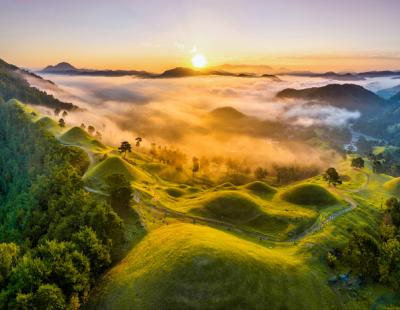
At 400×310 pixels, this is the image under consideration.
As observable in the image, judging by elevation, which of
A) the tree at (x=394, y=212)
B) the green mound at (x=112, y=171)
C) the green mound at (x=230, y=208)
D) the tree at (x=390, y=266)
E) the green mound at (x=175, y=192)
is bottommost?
the tree at (x=394, y=212)

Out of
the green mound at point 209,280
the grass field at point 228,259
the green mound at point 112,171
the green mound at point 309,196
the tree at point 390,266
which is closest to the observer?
the green mound at point 209,280

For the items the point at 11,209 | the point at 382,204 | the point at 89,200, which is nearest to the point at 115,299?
the point at 89,200

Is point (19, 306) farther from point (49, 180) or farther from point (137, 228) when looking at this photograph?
point (49, 180)

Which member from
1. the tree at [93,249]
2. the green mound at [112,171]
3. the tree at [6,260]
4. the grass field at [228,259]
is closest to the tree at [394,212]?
the grass field at [228,259]

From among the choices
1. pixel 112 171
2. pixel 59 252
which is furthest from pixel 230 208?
pixel 112 171

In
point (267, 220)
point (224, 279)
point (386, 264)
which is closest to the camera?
point (224, 279)

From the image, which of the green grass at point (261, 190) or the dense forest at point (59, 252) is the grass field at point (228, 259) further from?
the green grass at point (261, 190)

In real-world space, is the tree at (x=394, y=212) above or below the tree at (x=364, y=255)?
below

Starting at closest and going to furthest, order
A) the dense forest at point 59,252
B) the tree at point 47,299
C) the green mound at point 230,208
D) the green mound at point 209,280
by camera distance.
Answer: the tree at point 47,299 → the dense forest at point 59,252 → the green mound at point 209,280 → the green mound at point 230,208
